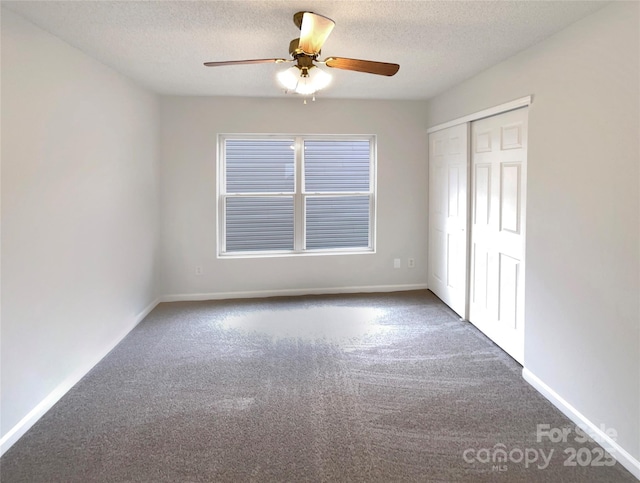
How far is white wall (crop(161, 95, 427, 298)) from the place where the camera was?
176 inches

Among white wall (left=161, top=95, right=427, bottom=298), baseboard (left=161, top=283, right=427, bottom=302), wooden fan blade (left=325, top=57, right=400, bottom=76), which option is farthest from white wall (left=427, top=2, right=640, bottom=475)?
baseboard (left=161, top=283, right=427, bottom=302)

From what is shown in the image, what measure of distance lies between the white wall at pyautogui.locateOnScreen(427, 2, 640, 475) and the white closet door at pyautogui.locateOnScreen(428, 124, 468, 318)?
113cm

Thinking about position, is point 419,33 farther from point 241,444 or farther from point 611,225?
point 241,444

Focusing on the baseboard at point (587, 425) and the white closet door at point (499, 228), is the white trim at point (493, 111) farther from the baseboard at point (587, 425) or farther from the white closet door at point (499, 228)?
the baseboard at point (587, 425)

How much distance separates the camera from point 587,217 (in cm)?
219

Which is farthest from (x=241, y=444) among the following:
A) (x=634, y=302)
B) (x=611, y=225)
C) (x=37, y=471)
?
(x=611, y=225)

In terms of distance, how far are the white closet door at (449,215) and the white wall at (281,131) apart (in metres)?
0.19

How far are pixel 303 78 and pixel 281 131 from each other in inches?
83.2

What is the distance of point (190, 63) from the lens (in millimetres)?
3168

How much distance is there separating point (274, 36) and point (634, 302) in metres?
2.49

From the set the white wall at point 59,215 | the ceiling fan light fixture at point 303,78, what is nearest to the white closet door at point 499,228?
the ceiling fan light fixture at point 303,78

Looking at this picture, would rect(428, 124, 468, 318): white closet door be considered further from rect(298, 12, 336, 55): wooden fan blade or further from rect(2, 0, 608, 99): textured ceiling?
rect(298, 12, 336, 55): wooden fan blade

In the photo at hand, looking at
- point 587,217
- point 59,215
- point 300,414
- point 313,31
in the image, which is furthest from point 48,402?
point 587,217

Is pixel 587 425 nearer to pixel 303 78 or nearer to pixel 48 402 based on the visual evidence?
pixel 303 78
